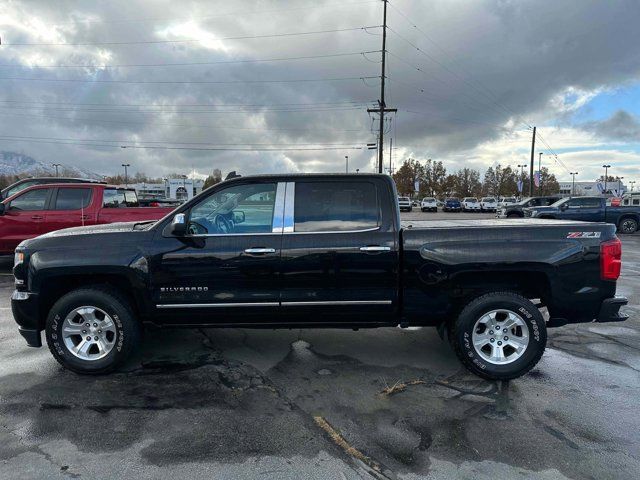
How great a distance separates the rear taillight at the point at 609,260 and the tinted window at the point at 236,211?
314 cm

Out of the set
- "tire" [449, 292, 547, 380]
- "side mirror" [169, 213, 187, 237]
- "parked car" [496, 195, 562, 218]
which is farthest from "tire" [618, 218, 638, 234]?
"side mirror" [169, 213, 187, 237]

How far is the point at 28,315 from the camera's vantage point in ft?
13.9

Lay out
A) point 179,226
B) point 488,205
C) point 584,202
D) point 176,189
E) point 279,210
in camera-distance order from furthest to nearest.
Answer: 1. point 176,189
2. point 488,205
3. point 584,202
4. point 279,210
5. point 179,226

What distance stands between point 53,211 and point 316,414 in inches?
324

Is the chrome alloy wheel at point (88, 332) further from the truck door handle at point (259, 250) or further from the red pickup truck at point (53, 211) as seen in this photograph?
the red pickup truck at point (53, 211)

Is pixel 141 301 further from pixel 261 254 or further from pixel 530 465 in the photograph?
pixel 530 465

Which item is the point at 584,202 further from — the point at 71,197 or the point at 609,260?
the point at 71,197

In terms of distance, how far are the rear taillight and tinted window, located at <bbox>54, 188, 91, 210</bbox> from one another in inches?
362

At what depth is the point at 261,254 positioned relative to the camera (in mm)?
4117

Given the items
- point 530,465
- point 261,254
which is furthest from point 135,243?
point 530,465

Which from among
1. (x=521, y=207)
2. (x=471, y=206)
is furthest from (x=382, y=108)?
(x=471, y=206)

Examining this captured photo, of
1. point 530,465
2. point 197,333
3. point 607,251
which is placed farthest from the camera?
point 197,333

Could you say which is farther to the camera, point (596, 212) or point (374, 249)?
point (596, 212)

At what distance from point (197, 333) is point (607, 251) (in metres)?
4.57
